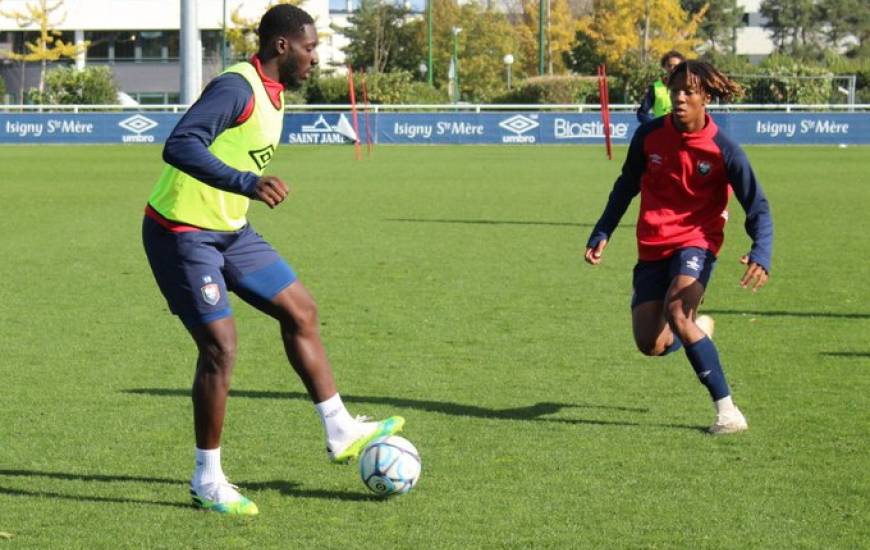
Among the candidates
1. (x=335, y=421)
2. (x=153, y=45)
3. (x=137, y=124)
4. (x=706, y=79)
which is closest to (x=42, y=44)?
(x=153, y=45)

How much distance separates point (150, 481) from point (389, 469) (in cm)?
108

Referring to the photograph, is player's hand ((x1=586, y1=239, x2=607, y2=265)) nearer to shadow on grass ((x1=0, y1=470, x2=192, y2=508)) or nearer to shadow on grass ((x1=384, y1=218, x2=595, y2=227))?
shadow on grass ((x1=0, y1=470, x2=192, y2=508))

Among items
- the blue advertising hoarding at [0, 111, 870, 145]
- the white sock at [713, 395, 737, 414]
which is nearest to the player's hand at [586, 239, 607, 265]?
the white sock at [713, 395, 737, 414]

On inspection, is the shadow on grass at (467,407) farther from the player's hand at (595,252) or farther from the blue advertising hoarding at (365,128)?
the blue advertising hoarding at (365,128)

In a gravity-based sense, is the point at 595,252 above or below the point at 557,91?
above

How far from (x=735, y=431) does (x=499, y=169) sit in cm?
2582

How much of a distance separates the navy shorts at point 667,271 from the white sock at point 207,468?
2.62 meters

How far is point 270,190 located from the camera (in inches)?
211

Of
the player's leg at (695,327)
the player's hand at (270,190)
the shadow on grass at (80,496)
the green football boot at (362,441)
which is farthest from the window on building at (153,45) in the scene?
the player's hand at (270,190)

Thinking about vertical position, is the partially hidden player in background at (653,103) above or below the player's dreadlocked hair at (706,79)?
below

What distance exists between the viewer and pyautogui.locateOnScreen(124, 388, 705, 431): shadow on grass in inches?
294

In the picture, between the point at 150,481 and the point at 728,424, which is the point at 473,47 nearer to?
the point at 728,424

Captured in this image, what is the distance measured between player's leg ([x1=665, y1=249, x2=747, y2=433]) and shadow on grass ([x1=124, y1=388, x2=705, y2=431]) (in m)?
0.17

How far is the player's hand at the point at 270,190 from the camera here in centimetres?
534
